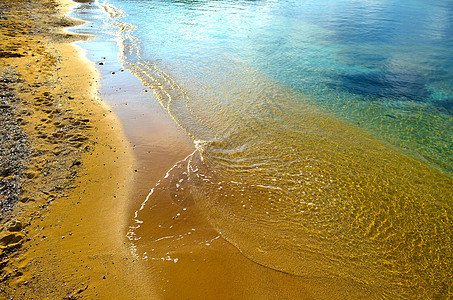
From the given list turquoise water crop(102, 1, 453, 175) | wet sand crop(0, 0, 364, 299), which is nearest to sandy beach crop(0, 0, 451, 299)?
wet sand crop(0, 0, 364, 299)

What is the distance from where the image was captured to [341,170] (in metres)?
7.60

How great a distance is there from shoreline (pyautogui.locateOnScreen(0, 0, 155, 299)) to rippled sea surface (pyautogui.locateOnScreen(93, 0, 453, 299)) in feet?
4.49

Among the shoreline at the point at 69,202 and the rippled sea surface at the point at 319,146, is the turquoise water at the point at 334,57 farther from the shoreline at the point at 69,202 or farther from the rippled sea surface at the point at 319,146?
the shoreline at the point at 69,202

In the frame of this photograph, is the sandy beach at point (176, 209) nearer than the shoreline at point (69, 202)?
No

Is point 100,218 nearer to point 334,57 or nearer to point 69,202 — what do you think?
point 69,202

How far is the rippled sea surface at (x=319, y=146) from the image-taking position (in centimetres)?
551

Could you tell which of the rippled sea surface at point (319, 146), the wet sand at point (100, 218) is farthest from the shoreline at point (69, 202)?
the rippled sea surface at point (319, 146)

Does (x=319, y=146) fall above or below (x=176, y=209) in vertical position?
above

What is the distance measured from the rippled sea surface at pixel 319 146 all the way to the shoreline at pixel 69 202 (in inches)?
53.9

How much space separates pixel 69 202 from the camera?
232 inches

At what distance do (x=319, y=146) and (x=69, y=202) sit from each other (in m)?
7.24

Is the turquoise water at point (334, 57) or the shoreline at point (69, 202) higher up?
the turquoise water at point (334, 57)

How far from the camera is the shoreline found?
14.9 ft

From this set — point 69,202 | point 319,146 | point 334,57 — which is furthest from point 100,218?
point 334,57
